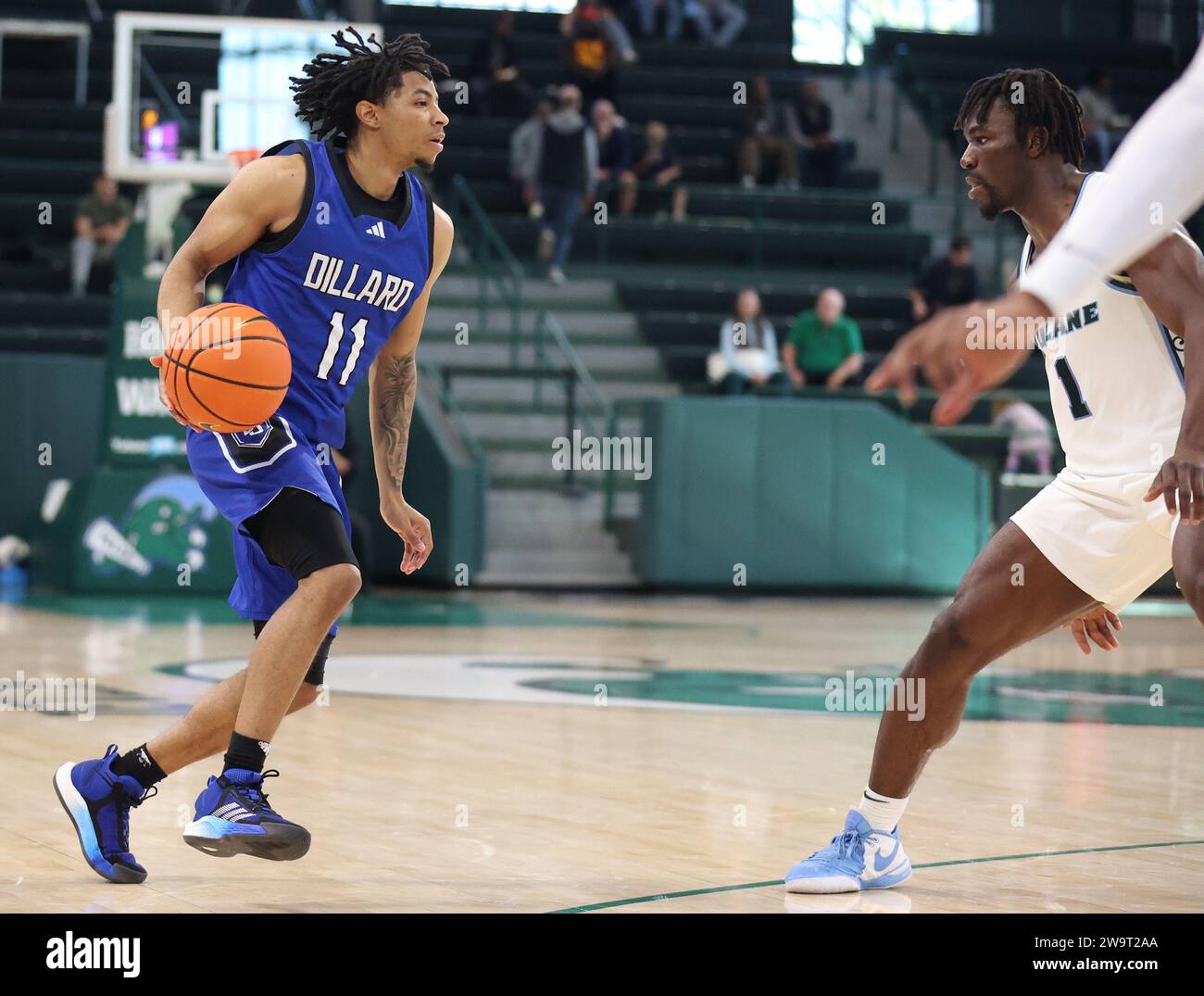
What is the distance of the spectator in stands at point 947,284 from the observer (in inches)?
763

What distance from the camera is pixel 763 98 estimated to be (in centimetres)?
2234

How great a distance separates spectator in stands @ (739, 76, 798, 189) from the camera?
73.5 ft

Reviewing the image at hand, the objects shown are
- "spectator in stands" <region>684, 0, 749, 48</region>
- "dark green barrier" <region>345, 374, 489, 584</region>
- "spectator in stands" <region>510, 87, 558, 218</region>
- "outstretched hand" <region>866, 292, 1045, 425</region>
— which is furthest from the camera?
"spectator in stands" <region>684, 0, 749, 48</region>

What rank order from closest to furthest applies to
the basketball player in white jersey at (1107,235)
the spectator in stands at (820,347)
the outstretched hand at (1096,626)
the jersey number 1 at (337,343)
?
the basketball player in white jersey at (1107,235), the outstretched hand at (1096,626), the jersey number 1 at (337,343), the spectator in stands at (820,347)

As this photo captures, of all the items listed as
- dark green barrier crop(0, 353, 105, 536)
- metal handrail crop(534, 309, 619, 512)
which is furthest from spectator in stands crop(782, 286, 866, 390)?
dark green barrier crop(0, 353, 105, 536)

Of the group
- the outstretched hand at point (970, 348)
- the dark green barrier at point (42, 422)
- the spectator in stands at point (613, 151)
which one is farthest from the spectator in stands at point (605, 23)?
the outstretched hand at point (970, 348)

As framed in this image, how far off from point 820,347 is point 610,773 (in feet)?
39.0

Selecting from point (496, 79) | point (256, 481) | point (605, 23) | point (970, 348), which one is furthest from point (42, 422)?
point (970, 348)

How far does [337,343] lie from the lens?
5039 mm

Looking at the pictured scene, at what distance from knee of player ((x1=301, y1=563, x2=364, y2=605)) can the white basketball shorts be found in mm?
1664

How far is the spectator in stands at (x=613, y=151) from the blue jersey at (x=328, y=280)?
1610 cm

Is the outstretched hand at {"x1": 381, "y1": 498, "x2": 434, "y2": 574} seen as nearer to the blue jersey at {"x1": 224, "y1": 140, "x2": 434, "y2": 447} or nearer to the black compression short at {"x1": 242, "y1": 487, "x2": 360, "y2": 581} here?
the blue jersey at {"x1": 224, "y1": 140, "x2": 434, "y2": 447}

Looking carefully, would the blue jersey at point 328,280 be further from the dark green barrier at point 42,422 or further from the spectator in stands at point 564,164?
the spectator in stands at point 564,164
